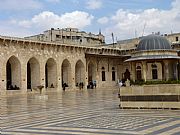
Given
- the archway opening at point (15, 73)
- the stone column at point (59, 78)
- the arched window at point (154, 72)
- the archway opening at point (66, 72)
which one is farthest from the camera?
the arched window at point (154, 72)

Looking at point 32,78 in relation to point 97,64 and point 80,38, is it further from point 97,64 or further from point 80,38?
point 80,38

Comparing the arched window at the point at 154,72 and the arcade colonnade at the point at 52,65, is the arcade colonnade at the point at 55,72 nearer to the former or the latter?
the arcade colonnade at the point at 52,65

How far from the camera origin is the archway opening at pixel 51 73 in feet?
121

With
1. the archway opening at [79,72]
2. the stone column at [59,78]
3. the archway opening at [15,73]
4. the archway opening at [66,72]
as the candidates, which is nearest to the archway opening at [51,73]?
the stone column at [59,78]

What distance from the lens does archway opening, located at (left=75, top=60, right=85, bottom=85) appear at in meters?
40.6

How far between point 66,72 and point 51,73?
2.56 meters

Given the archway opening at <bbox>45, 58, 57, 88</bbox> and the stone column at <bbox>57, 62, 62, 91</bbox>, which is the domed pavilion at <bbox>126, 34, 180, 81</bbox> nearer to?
the stone column at <bbox>57, 62, 62, 91</bbox>

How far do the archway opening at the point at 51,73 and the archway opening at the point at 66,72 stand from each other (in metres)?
2.14

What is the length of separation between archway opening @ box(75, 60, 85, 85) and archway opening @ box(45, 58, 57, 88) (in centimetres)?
450

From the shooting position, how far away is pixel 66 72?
3938cm

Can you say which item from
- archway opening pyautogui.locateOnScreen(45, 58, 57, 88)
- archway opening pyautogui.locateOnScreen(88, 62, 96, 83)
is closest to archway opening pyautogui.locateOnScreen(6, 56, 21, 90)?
archway opening pyautogui.locateOnScreen(45, 58, 57, 88)

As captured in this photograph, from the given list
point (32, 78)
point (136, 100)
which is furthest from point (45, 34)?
point (136, 100)

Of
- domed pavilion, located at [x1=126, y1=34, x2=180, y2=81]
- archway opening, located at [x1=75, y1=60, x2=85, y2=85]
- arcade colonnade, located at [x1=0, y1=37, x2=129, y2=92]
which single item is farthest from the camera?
archway opening, located at [x1=75, y1=60, x2=85, y2=85]

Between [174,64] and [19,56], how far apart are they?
65.8 feet
